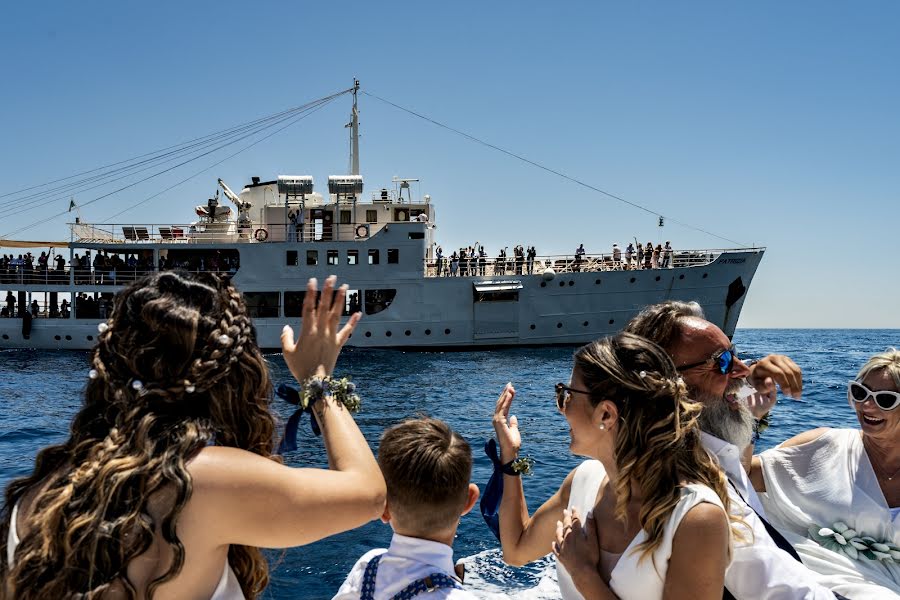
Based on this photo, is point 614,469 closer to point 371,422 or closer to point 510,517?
point 510,517

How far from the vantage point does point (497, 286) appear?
25.5 m

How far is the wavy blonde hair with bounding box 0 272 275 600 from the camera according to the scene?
4.15 ft

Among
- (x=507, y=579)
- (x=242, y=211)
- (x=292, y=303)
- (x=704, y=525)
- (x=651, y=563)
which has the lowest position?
(x=507, y=579)

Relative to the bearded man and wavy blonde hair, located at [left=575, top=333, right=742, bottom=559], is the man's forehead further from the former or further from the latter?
wavy blonde hair, located at [left=575, top=333, right=742, bottom=559]

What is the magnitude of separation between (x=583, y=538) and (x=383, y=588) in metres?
0.62

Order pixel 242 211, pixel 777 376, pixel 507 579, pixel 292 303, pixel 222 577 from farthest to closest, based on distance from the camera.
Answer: pixel 242 211, pixel 292 303, pixel 507 579, pixel 777 376, pixel 222 577

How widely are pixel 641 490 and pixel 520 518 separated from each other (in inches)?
27.5

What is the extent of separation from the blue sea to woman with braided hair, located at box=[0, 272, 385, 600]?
58 cm

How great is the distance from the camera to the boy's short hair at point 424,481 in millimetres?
1733

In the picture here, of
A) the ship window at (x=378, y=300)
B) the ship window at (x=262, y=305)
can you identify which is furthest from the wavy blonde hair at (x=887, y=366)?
the ship window at (x=262, y=305)

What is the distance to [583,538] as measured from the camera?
1.97m

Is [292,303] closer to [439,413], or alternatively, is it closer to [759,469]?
[439,413]

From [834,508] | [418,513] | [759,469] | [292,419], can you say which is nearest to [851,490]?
[834,508]

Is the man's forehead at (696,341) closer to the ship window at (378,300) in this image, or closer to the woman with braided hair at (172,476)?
the woman with braided hair at (172,476)
